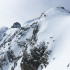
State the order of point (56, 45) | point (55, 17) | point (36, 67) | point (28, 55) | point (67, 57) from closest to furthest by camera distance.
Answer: point (67, 57), point (56, 45), point (36, 67), point (28, 55), point (55, 17)

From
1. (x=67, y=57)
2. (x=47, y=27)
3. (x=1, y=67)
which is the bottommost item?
(x=1, y=67)

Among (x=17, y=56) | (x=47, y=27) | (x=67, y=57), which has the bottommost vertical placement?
(x=17, y=56)

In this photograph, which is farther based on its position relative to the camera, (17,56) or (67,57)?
(17,56)

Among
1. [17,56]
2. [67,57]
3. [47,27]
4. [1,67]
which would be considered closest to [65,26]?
[47,27]

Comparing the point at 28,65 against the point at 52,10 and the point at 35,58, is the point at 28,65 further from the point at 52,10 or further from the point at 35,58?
the point at 52,10

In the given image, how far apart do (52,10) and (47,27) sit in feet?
86.6

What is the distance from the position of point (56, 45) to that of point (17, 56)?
45152 millimetres

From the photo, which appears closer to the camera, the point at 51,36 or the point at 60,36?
the point at 60,36

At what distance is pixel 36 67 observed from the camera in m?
87.8

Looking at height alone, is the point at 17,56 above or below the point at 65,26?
below

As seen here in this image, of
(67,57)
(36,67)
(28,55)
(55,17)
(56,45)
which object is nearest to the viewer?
(67,57)

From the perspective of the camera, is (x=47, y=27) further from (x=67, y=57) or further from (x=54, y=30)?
(x=67, y=57)

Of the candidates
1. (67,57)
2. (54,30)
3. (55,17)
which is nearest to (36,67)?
(54,30)

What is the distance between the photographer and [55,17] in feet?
372
